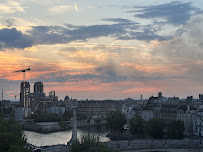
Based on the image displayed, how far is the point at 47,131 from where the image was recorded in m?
114

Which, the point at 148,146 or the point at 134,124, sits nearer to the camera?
the point at 148,146

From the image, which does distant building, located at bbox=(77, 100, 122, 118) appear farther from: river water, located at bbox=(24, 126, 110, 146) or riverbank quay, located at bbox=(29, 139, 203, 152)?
riverbank quay, located at bbox=(29, 139, 203, 152)

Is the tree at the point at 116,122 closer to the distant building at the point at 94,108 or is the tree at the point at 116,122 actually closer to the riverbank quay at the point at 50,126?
the riverbank quay at the point at 50,126

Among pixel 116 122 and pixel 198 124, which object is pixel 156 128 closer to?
pixel 198 124

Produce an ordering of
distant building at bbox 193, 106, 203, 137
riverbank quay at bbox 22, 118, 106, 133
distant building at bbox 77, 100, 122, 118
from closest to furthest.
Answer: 1. distant building at bbox 193, 106, 203, 137
2. riverbank quay at bbox 22, 118, 106, 133
3. distant building at bbox 77, 100, 122, 118

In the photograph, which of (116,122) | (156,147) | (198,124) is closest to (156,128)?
(198,124)

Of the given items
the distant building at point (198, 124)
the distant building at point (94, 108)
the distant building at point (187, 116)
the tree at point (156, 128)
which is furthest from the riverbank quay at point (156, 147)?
the distant building at point (94, 108)

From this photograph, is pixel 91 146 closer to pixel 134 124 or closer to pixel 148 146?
pixel 148 146

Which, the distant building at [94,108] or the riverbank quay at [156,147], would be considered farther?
the distant building at [94,108]

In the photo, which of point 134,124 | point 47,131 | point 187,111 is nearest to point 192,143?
point 134,124

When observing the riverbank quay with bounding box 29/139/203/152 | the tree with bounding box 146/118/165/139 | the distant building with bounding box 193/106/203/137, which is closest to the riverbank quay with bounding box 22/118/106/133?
the tree with bounding box 146/118/165/139

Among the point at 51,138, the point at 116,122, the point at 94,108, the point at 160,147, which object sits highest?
the point at 94,108

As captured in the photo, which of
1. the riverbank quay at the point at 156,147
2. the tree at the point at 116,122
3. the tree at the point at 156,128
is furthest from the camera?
the tree at the point at 116,122

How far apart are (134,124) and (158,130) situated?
6965 millimetres
